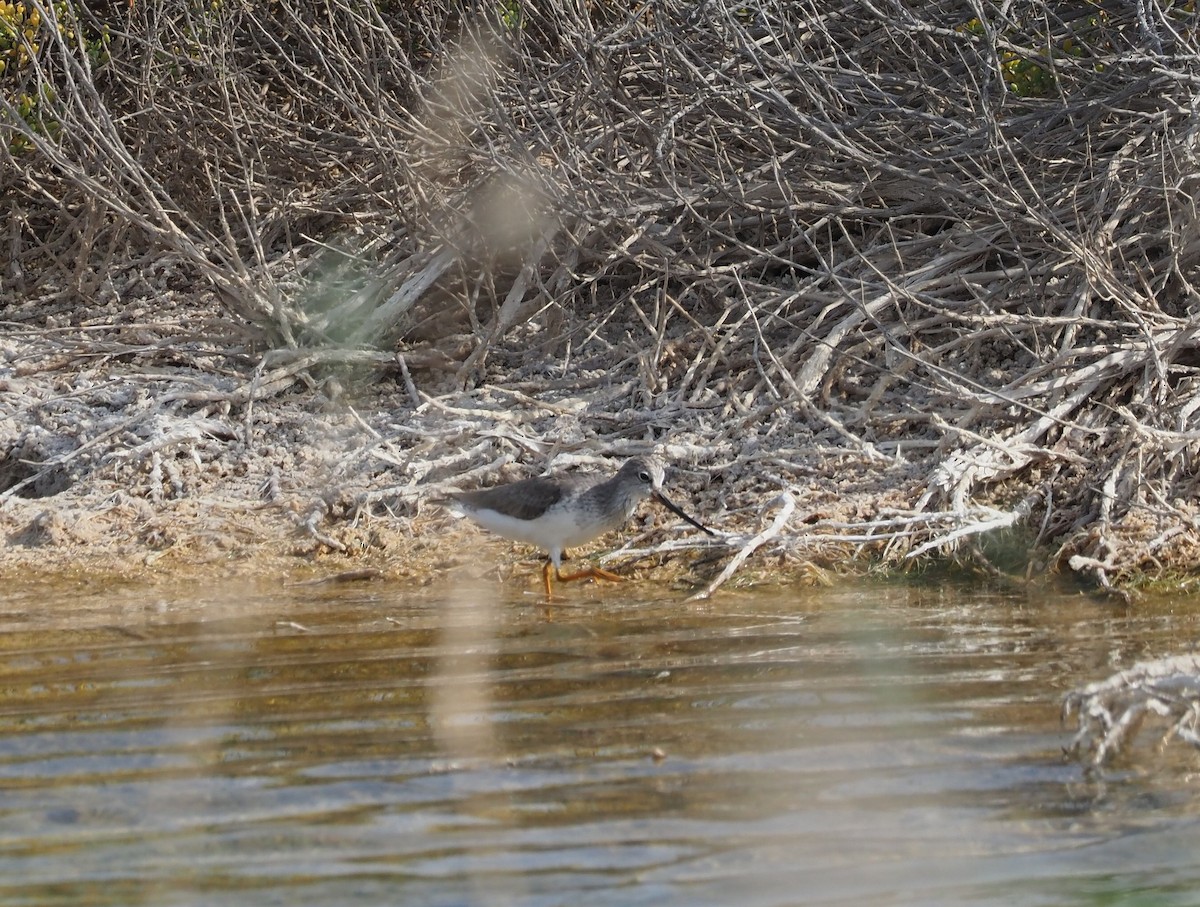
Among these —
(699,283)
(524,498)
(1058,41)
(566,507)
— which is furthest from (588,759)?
(1058,41)

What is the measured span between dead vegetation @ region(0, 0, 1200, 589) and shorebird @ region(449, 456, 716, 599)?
44cm

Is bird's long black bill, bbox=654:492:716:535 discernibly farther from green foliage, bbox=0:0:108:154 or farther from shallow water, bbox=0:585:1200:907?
green foliage, bbox=0:0:108:154

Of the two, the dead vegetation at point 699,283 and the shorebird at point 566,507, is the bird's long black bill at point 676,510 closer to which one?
the shorebird at point 566,507

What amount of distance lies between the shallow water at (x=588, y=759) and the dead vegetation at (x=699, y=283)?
103 cm

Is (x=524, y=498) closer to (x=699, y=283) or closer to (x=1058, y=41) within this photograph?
(x=699, y=283)

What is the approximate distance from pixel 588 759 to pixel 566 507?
7.62 feet

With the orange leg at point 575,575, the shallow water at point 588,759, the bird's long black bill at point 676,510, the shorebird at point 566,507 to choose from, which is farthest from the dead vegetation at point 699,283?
the shallow water at point 588,759

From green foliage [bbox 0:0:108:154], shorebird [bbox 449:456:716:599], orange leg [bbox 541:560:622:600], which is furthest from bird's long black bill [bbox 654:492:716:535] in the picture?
green foliage [bbox 0:0:108:154]

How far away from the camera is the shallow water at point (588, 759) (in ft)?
11.5

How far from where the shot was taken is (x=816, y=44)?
862 cm

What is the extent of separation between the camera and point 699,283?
815 centimetres

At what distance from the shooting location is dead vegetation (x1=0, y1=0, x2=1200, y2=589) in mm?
6777

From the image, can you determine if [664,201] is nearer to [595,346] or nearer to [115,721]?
[595,346]

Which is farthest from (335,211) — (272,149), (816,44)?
(816,44)
